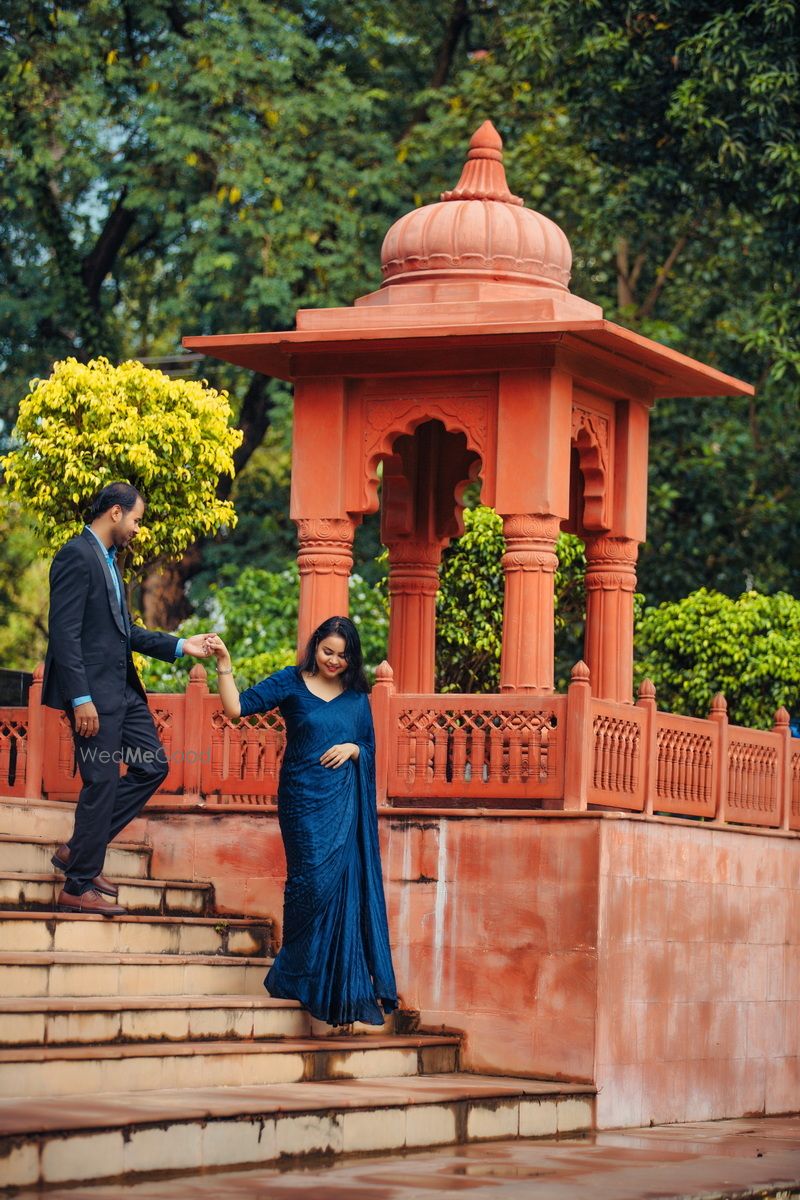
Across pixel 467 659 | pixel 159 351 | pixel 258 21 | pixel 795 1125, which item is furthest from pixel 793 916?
pixel 159 351

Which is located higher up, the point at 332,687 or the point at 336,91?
the point at 336,91

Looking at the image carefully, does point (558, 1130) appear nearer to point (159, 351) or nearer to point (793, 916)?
point (793, 916)

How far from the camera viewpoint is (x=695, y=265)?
23.0m

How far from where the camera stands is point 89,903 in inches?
371

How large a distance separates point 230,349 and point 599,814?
3740 millimetres

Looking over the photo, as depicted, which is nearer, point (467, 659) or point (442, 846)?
point (442, 846)

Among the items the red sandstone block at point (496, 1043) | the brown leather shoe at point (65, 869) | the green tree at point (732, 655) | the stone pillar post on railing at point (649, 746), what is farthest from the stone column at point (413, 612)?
the green tree at point (732, 655)

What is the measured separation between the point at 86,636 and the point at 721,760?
3.97 meters

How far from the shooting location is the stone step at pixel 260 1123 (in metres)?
6.92

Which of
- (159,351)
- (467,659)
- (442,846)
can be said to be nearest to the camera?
(442,846)

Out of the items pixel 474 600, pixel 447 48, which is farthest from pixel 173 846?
pixel 447 48

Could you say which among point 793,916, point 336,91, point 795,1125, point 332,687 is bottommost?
point 795,1125

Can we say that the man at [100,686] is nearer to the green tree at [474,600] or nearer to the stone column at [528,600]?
the stone column at [528,600]

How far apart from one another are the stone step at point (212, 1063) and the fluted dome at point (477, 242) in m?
4.26
